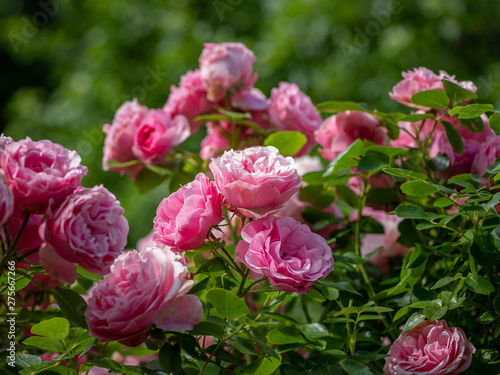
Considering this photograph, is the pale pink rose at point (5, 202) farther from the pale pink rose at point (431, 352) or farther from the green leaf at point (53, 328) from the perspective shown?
the pale pink rose at point (431, 352)

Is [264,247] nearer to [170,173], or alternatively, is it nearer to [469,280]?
[469,280]

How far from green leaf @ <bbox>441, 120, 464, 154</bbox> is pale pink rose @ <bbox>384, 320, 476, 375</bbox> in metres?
0.20

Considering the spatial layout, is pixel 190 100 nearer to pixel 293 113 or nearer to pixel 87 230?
pixel 293 113

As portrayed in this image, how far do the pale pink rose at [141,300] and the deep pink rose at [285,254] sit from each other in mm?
61

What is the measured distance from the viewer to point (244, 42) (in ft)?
9.29

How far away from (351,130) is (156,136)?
0.88ft

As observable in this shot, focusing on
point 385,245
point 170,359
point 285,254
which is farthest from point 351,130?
point 170,359

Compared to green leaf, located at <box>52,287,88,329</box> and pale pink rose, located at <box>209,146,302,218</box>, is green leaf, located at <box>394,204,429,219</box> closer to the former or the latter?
pale pink rose, located at <box>209,146,302,218</box>

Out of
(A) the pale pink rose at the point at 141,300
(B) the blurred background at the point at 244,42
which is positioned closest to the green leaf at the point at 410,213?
(A) the pale pink rose at the point at 141,300

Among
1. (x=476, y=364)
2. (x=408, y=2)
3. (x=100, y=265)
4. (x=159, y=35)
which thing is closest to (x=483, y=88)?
(x=408, y=2)

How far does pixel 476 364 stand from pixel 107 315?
344mm

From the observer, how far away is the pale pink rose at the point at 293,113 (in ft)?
2.81

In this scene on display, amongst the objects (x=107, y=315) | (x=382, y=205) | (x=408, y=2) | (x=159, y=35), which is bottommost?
(x=159, y=35)

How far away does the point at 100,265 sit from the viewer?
0.46 meters
